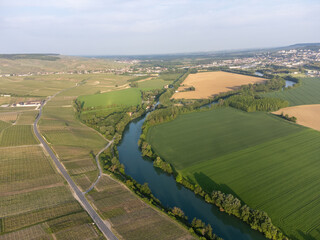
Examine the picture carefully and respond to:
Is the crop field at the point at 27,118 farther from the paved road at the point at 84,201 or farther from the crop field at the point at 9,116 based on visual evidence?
the paved road at the point at 84,201

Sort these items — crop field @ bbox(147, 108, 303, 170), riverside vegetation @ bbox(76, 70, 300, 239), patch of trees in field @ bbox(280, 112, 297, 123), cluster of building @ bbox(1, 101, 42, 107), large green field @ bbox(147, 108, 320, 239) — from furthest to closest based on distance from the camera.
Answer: cluster of building @ bbox(1, 101, 42, 107) < patch of trees in field @ bbox(280, 112, 297, 123) < crop field @ bbox(147, 108, 303, 170) < large green field @ bbox(147, 108, 320, 239) < riverside vegetation @ bbox(76, 70, 300, 239)

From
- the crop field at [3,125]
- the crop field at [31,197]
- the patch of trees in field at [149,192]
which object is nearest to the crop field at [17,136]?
the crop field at [3,125]

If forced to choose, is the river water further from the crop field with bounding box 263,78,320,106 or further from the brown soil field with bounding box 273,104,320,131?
the crop field with bounding box 263,78,320,106

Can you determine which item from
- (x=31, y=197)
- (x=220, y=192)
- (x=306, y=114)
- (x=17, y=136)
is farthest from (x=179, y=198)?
(x=306, y=114)

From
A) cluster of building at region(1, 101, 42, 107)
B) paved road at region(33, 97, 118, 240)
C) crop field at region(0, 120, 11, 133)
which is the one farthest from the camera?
cluster of building at region(1, 101, 42, 107)

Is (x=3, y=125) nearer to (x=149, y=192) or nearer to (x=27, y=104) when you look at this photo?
(x=27, y=104)

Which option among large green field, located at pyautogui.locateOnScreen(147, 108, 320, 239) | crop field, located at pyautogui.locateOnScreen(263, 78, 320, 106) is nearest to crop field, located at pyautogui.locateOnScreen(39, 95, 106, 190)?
large green field, located at pyautogui.locateOnScreen(147, 108, 320, 239)

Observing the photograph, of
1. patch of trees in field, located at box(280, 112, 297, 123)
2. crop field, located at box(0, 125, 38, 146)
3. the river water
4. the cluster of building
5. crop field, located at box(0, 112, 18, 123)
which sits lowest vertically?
the river water
